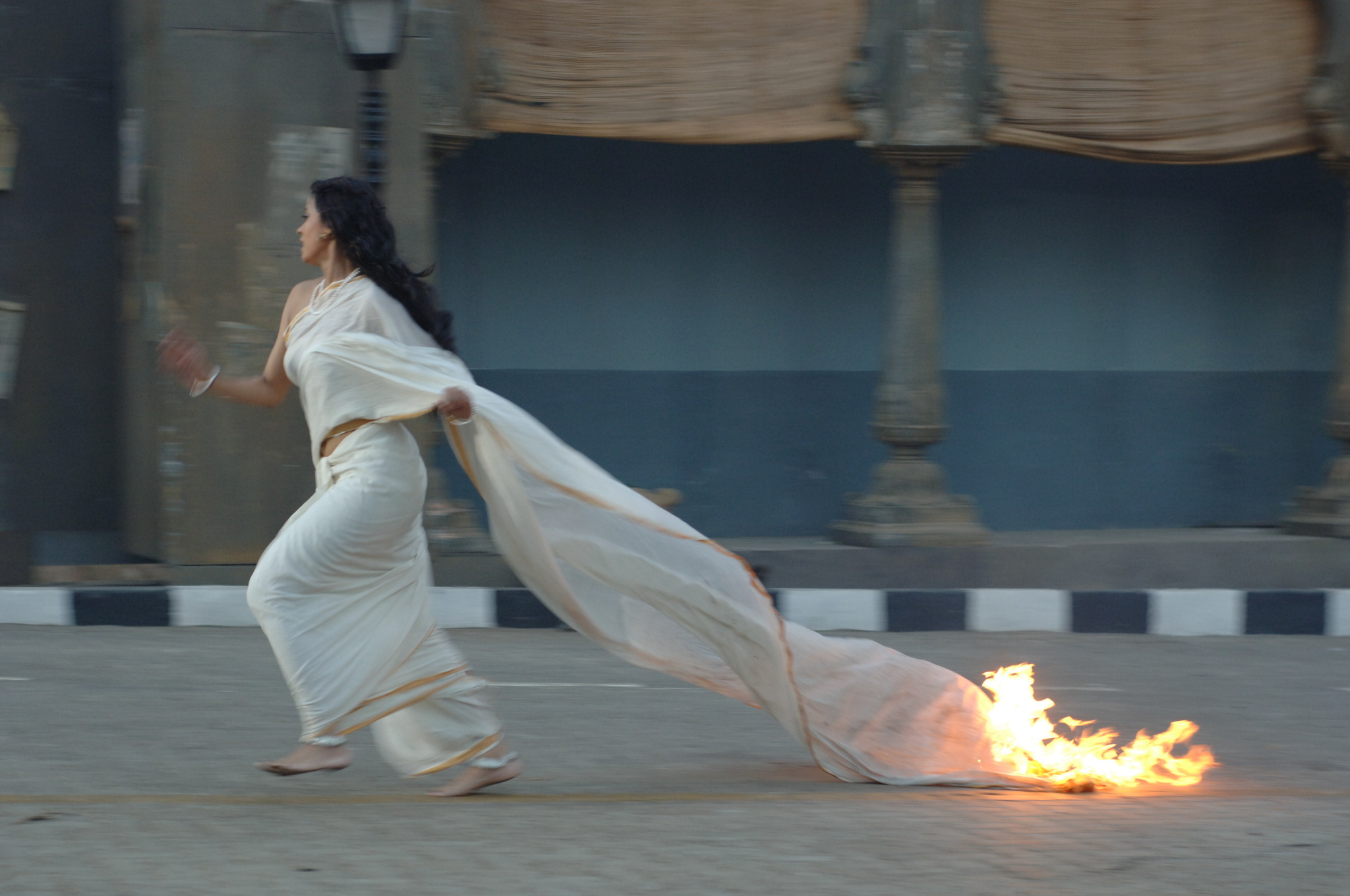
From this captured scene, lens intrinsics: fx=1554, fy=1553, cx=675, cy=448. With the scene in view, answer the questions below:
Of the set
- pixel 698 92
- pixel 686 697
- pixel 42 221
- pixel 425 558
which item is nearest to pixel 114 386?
pixel 42 221

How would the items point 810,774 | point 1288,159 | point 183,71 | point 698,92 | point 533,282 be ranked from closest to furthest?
point 810,774
point 183,71
point 698,92
point 533,282
point 1288,159

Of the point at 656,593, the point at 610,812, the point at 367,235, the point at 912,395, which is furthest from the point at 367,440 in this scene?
the point at 912,395

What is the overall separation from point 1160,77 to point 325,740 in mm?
7038

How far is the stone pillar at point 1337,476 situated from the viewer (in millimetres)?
9234

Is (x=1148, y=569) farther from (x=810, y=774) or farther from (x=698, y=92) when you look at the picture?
(x=810, y=774)

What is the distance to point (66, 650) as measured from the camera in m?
6.80

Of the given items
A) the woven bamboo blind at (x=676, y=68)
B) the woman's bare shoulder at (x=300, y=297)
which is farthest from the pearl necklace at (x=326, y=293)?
the woven bamboo blind at (x=676, y=68)

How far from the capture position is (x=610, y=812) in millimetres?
4082

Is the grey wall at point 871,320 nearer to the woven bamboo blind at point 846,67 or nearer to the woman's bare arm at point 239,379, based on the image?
the woven bamboo blind at point 846,67

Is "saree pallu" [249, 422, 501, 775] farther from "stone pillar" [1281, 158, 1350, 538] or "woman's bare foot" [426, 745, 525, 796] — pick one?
"stone pillar" [1281, 158, 1350, 538]

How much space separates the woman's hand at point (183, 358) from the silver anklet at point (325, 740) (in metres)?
1.01

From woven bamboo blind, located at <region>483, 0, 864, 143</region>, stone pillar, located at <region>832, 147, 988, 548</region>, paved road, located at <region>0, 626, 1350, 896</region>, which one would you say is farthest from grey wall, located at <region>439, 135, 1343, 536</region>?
paved road, located at <region>0, 626, 1350, 896</region>

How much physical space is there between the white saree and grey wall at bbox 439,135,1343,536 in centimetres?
502

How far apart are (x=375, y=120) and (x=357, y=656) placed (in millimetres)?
3962
